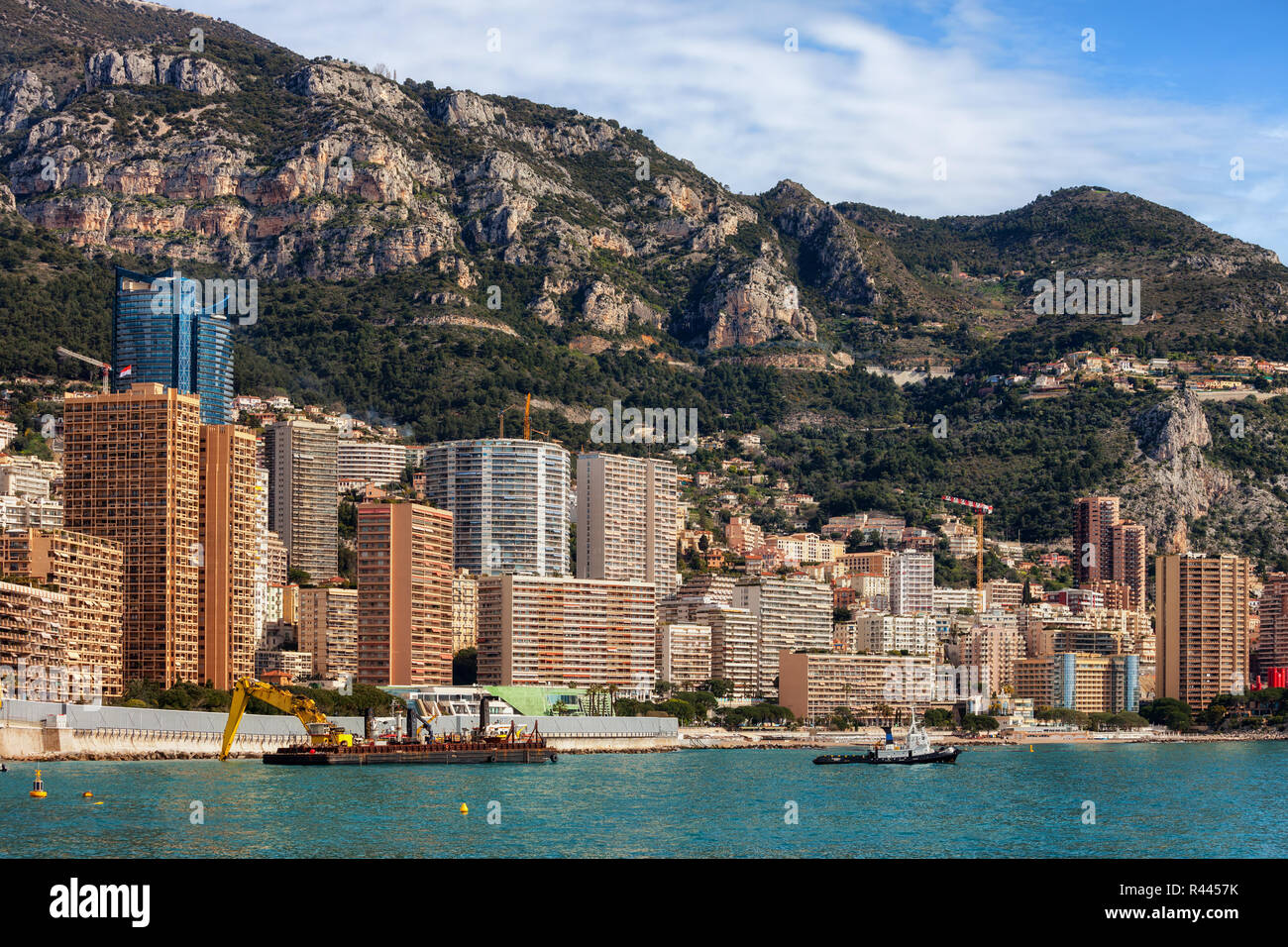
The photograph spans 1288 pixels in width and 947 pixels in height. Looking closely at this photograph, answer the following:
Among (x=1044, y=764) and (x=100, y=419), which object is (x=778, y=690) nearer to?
(x=1044, y=764)

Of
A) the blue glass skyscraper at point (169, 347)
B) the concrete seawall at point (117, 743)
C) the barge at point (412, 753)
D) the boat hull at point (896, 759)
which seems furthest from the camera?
the blue glass skyscraper at point (169, 347)

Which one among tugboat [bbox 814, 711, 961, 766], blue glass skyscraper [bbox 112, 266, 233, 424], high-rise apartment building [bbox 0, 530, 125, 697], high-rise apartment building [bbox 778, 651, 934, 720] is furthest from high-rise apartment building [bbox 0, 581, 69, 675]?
high-rise apartment building [bbox 778, 651, 934, 720]

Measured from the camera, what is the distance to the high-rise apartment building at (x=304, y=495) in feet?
611

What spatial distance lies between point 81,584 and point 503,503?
78.4 meters

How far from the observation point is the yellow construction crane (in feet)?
342

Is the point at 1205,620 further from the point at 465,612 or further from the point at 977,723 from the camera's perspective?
the point at 465,612

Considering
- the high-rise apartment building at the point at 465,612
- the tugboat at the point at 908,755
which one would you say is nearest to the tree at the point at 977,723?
the high-rise apartment building at the point at 465,612

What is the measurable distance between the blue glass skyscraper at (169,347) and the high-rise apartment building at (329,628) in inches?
1490

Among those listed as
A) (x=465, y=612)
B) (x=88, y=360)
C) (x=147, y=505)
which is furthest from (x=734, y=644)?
(x=88, y=360)

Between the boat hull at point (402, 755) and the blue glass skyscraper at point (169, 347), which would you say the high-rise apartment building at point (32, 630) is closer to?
the boat hull at point (402, 755)

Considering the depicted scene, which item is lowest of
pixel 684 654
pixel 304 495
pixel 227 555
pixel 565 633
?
pixel 684 654

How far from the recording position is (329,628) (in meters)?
158
